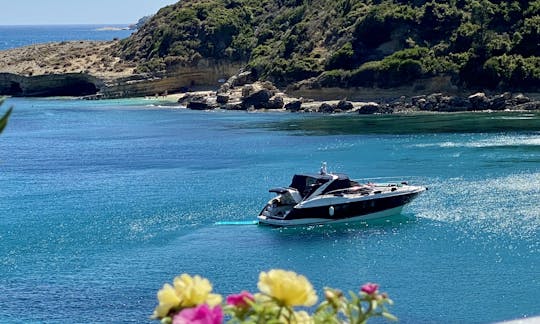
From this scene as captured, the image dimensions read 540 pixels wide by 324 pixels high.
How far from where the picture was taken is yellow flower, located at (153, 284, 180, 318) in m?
6.12

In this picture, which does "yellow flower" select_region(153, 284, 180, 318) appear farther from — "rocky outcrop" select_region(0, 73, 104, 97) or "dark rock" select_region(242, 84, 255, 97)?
"rocky outcrop" select_region(0, 73, 104, 97)

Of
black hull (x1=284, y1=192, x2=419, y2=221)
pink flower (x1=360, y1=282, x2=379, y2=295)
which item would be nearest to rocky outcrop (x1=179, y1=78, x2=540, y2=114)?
black hull (x1=284, y1=192, x2=419, y2=221)

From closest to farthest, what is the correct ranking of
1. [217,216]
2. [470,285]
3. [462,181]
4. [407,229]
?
[470,285] → [407,229] → [217,216] → [462,181]

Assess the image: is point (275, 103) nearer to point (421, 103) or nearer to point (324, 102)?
point (324, 102)

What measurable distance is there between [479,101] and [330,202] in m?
52.1

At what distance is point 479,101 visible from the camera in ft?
300

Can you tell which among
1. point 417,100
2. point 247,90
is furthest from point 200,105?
point 417,100

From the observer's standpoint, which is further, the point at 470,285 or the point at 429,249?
the point at 429,249

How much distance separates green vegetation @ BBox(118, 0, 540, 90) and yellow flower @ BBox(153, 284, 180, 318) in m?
89.9

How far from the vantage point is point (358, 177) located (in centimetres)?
5416

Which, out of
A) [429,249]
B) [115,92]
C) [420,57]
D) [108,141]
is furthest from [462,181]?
[115,92]

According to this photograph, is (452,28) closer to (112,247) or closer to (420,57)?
(420,57)

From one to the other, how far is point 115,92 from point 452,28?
4681 centimetres

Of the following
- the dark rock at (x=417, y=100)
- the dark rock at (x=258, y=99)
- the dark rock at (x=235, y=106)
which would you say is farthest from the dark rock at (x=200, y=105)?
the dark rock at (x=417, y=100)
